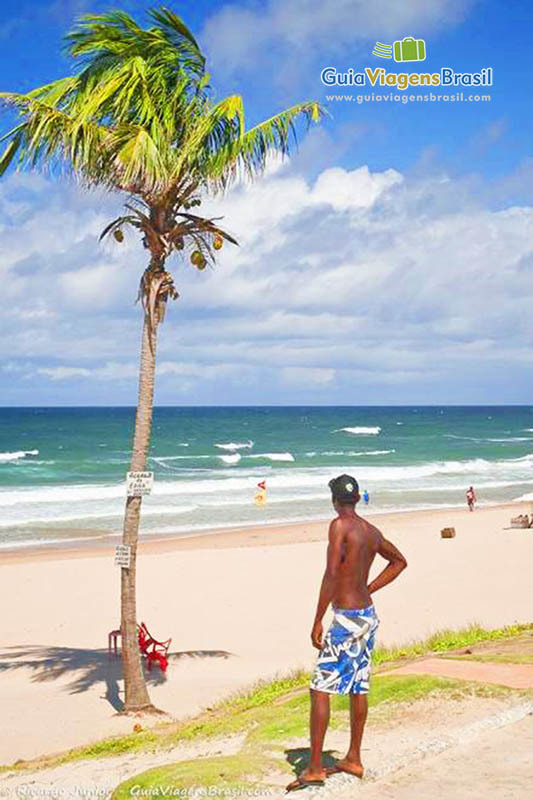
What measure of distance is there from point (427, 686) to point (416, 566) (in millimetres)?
16221

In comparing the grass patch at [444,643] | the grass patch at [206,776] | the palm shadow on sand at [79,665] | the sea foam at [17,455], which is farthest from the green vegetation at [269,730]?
the sea foam at [17,455]

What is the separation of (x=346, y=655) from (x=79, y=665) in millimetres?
8735

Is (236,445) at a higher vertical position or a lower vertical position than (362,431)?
lower

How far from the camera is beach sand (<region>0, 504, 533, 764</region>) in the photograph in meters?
11.6

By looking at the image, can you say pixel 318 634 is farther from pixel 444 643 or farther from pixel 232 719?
pixel 444 643

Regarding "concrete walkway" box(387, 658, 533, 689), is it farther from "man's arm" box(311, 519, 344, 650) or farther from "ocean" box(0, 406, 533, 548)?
"ocean" box(0, 406, 533, 548)

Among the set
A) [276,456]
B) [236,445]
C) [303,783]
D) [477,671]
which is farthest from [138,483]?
[236,445]

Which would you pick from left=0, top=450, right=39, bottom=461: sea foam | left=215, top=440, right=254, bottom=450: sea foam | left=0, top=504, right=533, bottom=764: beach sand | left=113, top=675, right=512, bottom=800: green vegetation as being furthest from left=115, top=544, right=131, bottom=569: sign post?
left=215, top=440, right=254, bottom=450: sea foam

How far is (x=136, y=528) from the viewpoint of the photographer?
1057 cm

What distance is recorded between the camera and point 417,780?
5.63 m

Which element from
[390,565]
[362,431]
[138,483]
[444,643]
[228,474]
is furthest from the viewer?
[362,431]

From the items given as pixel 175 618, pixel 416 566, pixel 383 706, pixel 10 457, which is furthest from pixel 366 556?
pixel 10 457

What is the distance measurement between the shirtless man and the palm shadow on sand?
244 inches

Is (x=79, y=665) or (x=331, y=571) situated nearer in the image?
(x=331, y=571)
